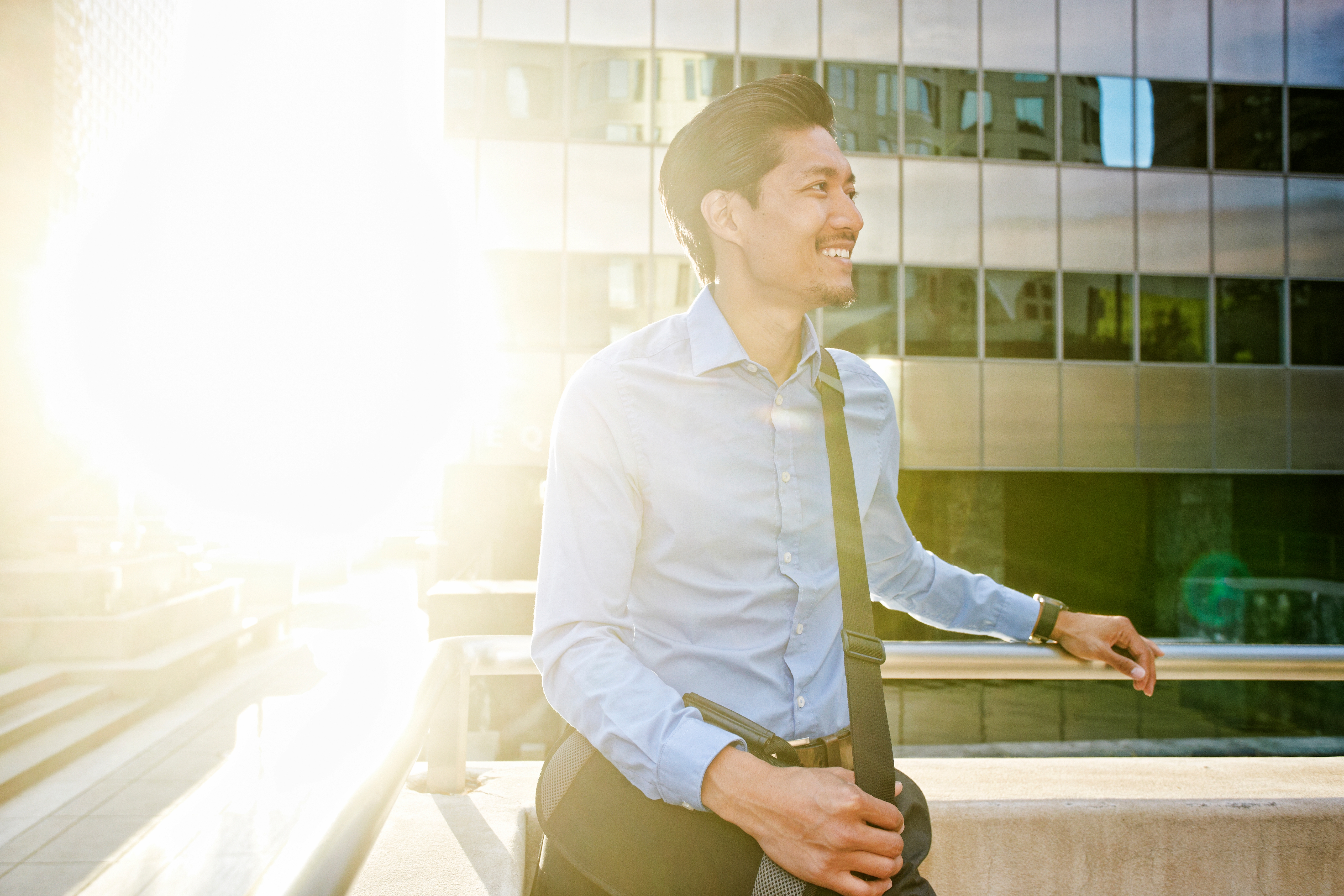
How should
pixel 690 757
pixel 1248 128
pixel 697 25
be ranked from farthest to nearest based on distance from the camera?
pixel 1248 128, pixel 697 25, pixel 690 757

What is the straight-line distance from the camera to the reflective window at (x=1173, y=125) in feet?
52.4

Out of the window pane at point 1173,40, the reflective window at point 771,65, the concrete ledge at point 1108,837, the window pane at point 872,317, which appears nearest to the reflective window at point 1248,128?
the window pane at point 1173,40


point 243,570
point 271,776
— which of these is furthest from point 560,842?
point 243,570

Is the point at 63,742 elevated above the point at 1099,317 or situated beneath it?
situated beneath

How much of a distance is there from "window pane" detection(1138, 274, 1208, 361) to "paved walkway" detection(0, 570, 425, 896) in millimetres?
14372

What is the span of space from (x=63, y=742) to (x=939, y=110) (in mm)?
15962

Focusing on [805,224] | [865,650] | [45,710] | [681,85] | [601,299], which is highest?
[681,85]

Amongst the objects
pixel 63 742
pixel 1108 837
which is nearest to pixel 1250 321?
pixel 1108 837

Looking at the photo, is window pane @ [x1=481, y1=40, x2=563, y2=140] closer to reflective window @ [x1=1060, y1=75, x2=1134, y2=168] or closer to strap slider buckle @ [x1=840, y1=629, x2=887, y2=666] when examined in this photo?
reflective window @ [x1=1060, y1=75, x2=1134, y2=168]

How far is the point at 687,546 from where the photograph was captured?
1.44 m

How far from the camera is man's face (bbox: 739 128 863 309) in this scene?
1.62m

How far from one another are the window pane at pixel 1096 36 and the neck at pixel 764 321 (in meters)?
17.1

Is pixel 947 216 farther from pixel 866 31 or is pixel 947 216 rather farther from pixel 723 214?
pixel 723 214

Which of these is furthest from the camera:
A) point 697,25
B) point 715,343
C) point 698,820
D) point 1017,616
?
point 697,25
